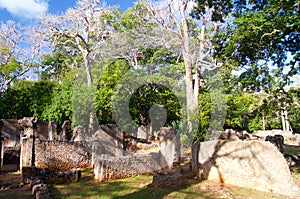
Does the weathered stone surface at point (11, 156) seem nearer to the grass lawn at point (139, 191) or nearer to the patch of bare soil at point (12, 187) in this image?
the patch of bare soil at point (12, 187)

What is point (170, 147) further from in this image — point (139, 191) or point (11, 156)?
point (11, 156)

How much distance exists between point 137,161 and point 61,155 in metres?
3.51

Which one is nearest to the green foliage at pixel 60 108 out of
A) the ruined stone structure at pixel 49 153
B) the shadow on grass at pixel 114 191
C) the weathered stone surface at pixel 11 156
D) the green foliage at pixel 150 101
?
the green foliage at pixel 150 101

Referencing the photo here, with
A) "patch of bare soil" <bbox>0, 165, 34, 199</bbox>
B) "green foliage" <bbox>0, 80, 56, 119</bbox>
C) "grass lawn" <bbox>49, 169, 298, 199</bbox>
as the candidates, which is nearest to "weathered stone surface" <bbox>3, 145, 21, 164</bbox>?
Answer: "patch of bare soil" <bbox>0, 165, 34, 199</bbox>

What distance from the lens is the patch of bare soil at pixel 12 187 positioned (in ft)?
22.7

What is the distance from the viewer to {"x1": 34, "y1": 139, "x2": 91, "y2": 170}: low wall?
1088 cm

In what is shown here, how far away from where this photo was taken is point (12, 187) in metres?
7.82

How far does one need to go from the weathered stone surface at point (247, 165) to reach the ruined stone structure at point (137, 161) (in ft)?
4.66

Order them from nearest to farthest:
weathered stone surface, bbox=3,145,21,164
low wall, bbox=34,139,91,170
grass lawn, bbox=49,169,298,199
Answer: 1. grass lawn, bbox=49,169,298,199
2. low wall, bbox=34,139,91,170
3. weathered stone surface, bbox=3,145,21,164

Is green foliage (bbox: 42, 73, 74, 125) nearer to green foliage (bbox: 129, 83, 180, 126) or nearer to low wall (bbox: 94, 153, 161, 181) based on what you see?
green foliage (bbox: 129, 83, 180, 126)

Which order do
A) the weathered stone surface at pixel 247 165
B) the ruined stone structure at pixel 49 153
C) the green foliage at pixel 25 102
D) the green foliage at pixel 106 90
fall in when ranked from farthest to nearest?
the green foliage at pixel 25 102 < the green foliage at pixel 106 90 < the ruined stone structure at pixel 49 153 < the weathered stone surface at pixel 247 165

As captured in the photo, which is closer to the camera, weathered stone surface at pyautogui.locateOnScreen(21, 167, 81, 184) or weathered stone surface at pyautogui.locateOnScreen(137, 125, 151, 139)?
weathered stone surface at pyautogui.locateOnScreen(21, 167, 81, 184)

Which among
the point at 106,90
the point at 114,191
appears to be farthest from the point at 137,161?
the point at 106,90

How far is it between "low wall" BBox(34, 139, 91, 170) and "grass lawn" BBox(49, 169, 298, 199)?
9.82 ft
